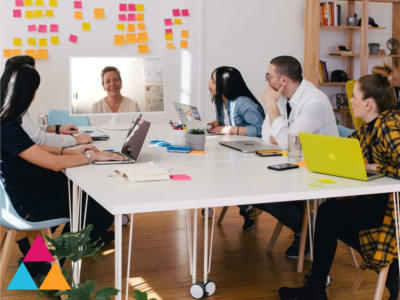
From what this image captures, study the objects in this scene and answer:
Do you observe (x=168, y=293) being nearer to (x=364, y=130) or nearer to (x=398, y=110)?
(x=364, y=130)

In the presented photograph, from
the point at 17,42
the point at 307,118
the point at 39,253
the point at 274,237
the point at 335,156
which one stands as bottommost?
the point at 274,237

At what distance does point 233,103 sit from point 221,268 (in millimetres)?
1273

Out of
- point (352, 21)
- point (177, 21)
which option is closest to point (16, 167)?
point (177, 21)

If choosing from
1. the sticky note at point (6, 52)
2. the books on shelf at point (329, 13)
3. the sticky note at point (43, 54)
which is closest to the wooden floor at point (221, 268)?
the sticky note at point (43, 54)

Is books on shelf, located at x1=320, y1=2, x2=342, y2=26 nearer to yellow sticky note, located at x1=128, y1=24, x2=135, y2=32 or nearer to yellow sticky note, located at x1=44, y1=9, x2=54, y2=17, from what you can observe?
yellow sticky note, located at x1=128, y1=24, x2=135, y2=32

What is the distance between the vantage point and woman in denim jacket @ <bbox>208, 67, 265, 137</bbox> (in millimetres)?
3342

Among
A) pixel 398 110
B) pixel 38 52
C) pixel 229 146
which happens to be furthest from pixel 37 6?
pixel 398 110

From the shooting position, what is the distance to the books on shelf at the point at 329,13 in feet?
17.5

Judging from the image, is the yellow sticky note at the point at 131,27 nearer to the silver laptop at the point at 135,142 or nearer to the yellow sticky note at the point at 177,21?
the yellow sticky note at the point at 177,21

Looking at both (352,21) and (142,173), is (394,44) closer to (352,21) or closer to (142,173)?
(352,21)

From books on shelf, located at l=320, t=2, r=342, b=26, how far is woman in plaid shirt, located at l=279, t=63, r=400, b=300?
3.46 meters

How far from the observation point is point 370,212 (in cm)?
192

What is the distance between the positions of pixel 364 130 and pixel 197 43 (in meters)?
3.29

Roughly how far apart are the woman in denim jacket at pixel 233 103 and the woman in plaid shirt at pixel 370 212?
124 centimetres
